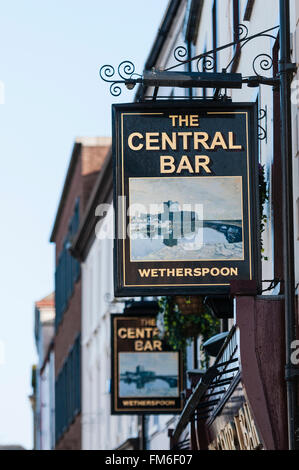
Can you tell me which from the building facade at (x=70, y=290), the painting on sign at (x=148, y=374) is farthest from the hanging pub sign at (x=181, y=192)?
the building facade at (x=70, y=290)

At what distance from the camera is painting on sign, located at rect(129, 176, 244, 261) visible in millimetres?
10711

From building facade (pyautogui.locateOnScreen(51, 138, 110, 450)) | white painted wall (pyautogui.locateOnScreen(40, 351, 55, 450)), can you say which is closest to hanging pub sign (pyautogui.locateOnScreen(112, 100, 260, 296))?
building facade (pyautogui.locateOnScreen(51, 138, 110, 450))

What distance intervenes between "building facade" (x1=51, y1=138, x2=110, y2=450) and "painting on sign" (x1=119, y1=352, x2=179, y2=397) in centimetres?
1852

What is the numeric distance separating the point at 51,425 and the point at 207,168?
45060 millimetres

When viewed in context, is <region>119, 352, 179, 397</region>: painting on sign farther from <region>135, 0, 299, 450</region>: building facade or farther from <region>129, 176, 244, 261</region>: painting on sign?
<region>129, 176, 244, 261</region>: painting on sign

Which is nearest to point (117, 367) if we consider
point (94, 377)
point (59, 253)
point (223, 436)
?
point (223, 436)

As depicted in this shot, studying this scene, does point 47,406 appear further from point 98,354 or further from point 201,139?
point 201,139

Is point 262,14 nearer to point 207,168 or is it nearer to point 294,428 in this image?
point 207,168

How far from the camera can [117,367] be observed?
22031 millimetres

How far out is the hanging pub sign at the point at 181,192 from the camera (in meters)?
10.7

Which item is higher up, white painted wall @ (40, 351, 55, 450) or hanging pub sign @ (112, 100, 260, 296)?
hanging pub sign @ (112, 100, 260, 296)

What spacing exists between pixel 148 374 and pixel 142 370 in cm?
30

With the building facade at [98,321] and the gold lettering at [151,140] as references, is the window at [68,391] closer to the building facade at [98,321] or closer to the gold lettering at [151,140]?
the building facade at [98,321]

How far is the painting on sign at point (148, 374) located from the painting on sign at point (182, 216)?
1083 cm
